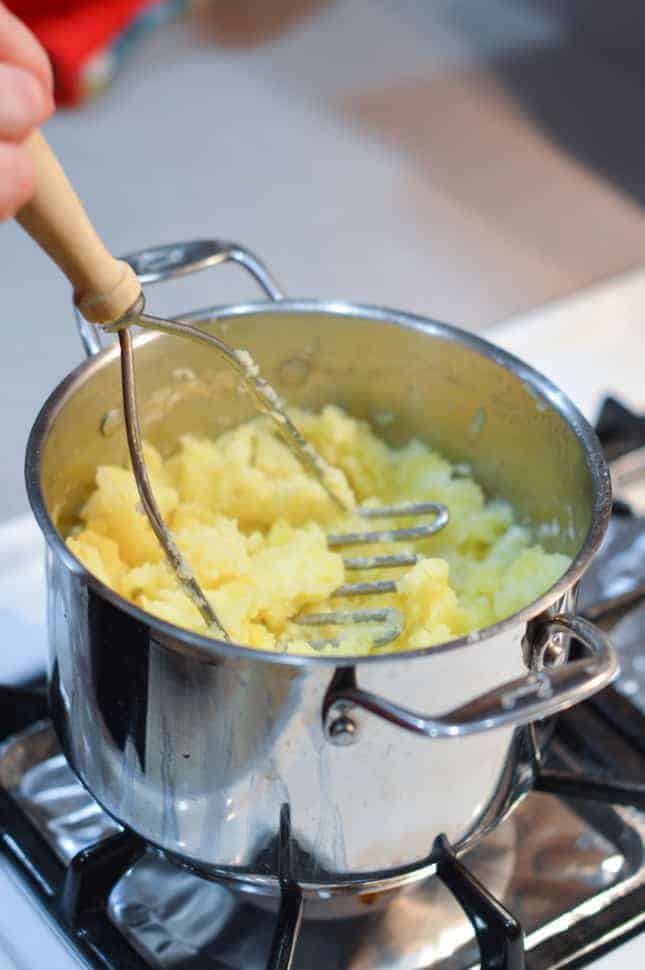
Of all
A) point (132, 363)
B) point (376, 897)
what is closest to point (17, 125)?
point (132, 363)

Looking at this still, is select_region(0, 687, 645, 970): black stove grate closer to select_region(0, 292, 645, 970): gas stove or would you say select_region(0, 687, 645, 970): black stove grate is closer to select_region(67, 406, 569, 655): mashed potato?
select_region(0, 292, 645, 970): gas stove

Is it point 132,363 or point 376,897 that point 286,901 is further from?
point 132,363

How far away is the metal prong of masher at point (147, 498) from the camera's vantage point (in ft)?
1.87

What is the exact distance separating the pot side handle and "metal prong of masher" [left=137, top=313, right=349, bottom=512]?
0.20 metres

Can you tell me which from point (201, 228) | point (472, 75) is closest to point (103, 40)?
point (201, 228)

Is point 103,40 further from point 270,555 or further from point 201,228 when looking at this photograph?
point 270,555

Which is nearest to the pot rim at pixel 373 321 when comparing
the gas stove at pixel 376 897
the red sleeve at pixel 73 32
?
the gas stove at pixel 376 897

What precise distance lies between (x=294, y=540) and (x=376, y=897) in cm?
19

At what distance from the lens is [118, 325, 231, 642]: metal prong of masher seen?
0.57m

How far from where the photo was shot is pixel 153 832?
557mm

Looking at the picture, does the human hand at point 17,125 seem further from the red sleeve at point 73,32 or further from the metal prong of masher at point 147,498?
the red sleeve at point 73,32

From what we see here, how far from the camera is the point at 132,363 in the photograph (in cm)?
60

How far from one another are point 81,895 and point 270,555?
195 millimetres

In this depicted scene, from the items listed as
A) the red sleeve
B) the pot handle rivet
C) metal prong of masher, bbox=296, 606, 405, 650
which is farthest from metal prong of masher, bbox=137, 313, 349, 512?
the red sleeve
